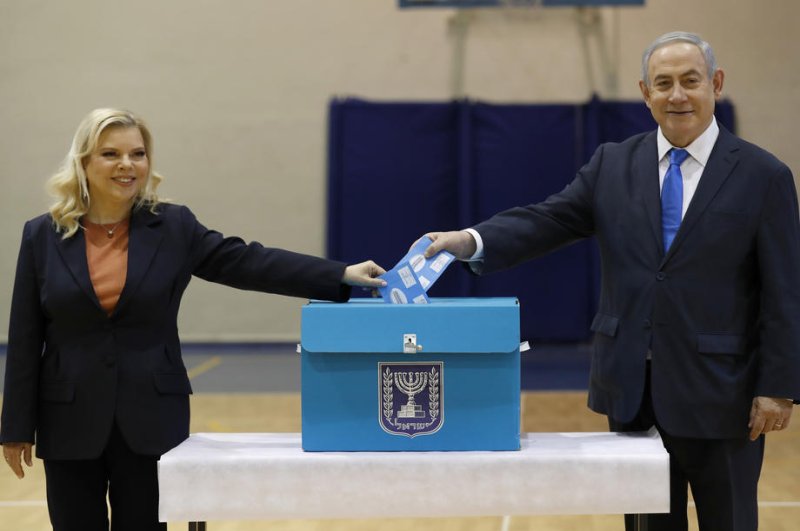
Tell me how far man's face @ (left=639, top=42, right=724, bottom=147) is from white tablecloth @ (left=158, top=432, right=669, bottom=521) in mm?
858

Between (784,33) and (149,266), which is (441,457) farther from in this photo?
(784,33)

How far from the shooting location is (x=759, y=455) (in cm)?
239

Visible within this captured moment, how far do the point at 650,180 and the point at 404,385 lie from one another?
2.81 feet

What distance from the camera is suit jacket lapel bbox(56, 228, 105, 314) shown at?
7.76 ft

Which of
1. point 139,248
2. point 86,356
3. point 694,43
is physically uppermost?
point 694,43

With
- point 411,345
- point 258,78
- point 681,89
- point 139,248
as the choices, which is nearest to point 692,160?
point 681,89

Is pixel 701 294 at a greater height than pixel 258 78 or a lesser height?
lesser

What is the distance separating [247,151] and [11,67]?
2.64m

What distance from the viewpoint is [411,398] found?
2240 millimetres

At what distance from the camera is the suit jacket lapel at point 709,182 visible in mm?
2336

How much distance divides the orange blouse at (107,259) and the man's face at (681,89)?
1.44m

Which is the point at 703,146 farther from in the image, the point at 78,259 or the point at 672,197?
the point at 78,259

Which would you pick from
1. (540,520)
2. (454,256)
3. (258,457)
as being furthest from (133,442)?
(540,520)

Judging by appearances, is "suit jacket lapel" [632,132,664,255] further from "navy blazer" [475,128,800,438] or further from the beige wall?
the beige wall
